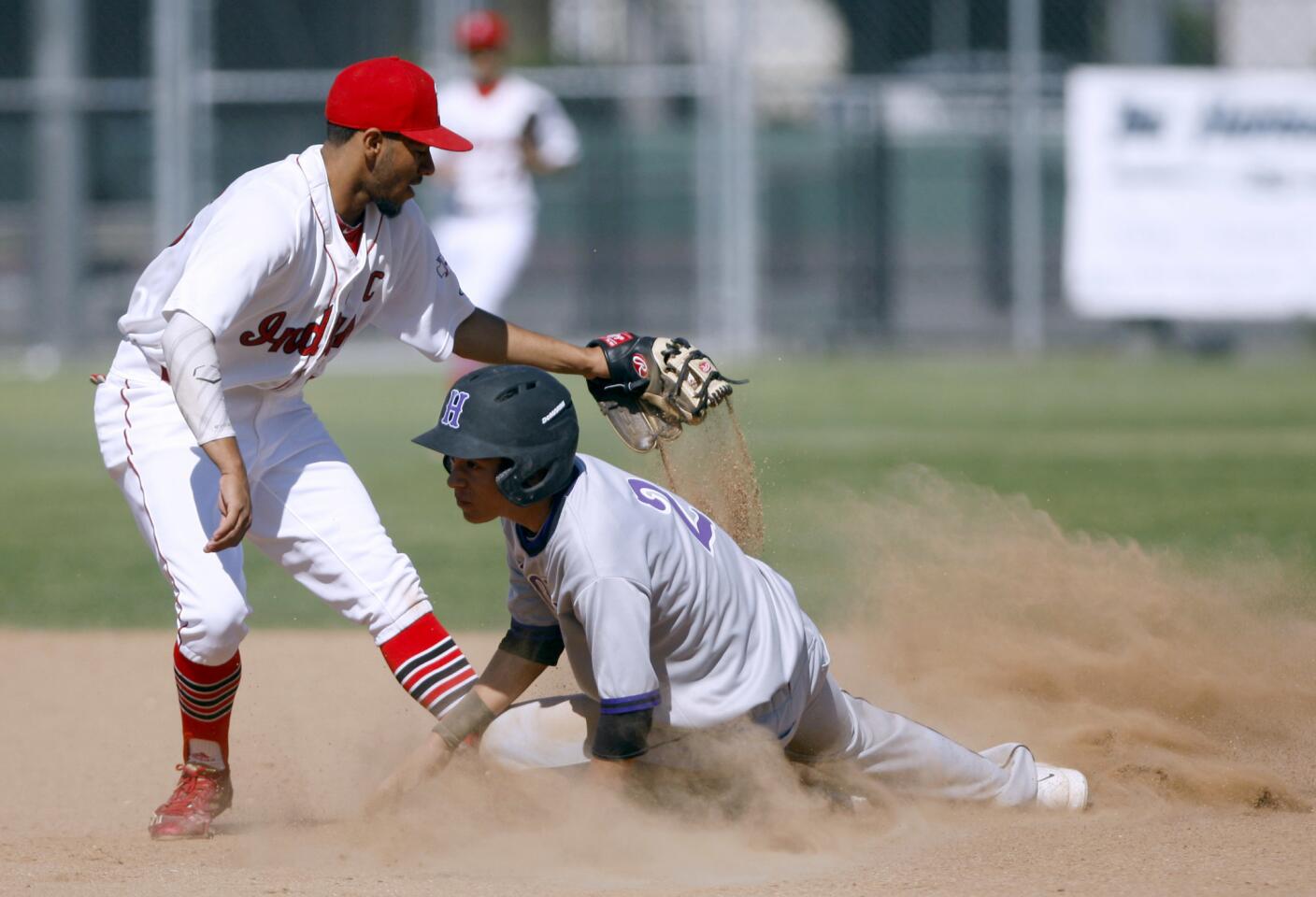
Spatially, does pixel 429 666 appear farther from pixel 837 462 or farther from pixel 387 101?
pixel 837 462

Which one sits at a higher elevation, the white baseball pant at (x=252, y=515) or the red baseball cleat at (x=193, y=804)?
the white baseball pant at (x=252, y=515)

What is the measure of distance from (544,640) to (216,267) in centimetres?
119

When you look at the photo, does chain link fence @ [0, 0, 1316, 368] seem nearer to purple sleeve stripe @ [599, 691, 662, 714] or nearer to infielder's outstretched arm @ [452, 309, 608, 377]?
infielder's outstretched arm @ [452, 309, 608, 377]

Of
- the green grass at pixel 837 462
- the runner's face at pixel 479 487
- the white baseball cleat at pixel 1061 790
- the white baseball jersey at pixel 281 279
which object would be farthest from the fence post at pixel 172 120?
the white baseball cleat at pixel 1061 790

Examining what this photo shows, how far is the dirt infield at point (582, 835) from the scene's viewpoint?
3.77 meters

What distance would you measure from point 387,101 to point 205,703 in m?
1.60

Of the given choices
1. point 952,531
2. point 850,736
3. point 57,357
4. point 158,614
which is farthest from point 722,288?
point 850,736

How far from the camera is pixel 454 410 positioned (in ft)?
12.8

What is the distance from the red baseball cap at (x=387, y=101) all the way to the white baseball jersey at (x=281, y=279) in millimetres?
201

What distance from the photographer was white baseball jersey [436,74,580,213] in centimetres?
1121

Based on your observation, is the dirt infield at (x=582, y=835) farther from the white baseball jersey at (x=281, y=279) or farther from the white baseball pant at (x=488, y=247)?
the white baseball pant at (x=488, y=247)

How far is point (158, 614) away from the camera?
7410 millimetres

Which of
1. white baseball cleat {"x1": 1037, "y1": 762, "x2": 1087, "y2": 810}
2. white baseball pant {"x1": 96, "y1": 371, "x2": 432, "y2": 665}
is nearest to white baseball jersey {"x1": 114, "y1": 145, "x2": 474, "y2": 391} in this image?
white baseball pant {"x1": 96, "y1": 371, "x2": 432, "y2": 665}

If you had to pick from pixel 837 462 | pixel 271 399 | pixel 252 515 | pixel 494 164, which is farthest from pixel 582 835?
pixel 494 164
